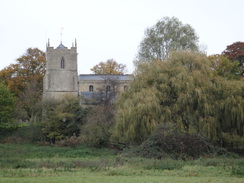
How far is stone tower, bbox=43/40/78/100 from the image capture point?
53500 mm

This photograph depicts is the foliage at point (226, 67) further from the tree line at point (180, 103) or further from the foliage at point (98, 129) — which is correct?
the foliage at point (98, 129)

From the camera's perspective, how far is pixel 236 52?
155 ft

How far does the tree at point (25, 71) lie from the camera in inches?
2147

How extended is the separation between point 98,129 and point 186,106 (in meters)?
12.1

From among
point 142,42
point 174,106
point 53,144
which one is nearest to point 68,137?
point 53,144

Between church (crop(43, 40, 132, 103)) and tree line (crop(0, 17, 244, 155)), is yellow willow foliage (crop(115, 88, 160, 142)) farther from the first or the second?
church (crop(43, 40, 132, 103))

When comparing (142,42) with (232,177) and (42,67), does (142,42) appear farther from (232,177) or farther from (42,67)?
(232,177)

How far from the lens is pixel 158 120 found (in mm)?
26875

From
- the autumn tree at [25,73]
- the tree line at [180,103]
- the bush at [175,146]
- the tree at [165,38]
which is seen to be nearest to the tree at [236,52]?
the tree at [165,38]

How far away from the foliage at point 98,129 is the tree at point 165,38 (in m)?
9.10

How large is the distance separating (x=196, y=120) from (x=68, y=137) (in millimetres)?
17907

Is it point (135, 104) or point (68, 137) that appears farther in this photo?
point (68, 137)

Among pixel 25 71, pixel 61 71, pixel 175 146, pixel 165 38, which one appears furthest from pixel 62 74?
pixel 175 146

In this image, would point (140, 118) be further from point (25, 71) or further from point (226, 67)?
point (25, 71)
